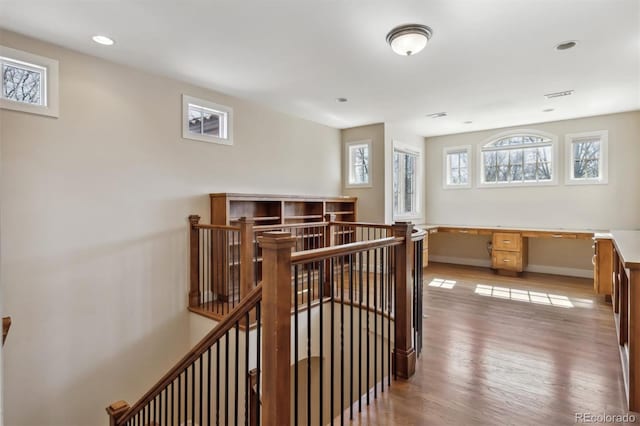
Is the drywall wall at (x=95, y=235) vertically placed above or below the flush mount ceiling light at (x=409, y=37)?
below

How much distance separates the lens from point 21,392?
3.15 meters

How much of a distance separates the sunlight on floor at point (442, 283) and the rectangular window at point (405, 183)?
1485mm

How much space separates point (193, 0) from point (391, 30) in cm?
162

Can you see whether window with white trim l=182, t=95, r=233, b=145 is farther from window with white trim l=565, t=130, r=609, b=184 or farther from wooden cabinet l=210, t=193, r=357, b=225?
window with white trim l=565, t=130, r=609, b=184

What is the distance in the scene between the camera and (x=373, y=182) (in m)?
6.43

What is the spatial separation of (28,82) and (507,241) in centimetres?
687

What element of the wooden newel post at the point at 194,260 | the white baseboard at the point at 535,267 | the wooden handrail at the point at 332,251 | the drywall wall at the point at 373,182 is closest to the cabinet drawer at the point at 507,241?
the white baseboard at the point at 535,267

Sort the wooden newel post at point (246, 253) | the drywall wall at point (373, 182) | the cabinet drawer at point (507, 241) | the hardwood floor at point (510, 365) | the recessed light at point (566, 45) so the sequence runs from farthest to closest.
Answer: the drywall wall at point (373, 182) < the cabinet drawer at point (507, 241) < the wooden newel post at point (246, 253) < the recessed light at point (566, 45) < the hardwood floor at point (510, 365)

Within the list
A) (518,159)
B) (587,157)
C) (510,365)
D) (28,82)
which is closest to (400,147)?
(518,159)

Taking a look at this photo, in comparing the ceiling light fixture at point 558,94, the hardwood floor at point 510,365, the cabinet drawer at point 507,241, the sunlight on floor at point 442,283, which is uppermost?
the ceiling light fixture at point 558,94

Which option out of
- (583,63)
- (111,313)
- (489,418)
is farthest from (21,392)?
(583,63)

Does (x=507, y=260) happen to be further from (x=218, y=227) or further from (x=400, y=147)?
(x=218, y=227)

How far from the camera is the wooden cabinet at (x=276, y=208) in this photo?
450 cm

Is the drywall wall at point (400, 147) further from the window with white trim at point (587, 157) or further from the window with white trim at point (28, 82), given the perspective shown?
the window with white trim at point (28, 82)
